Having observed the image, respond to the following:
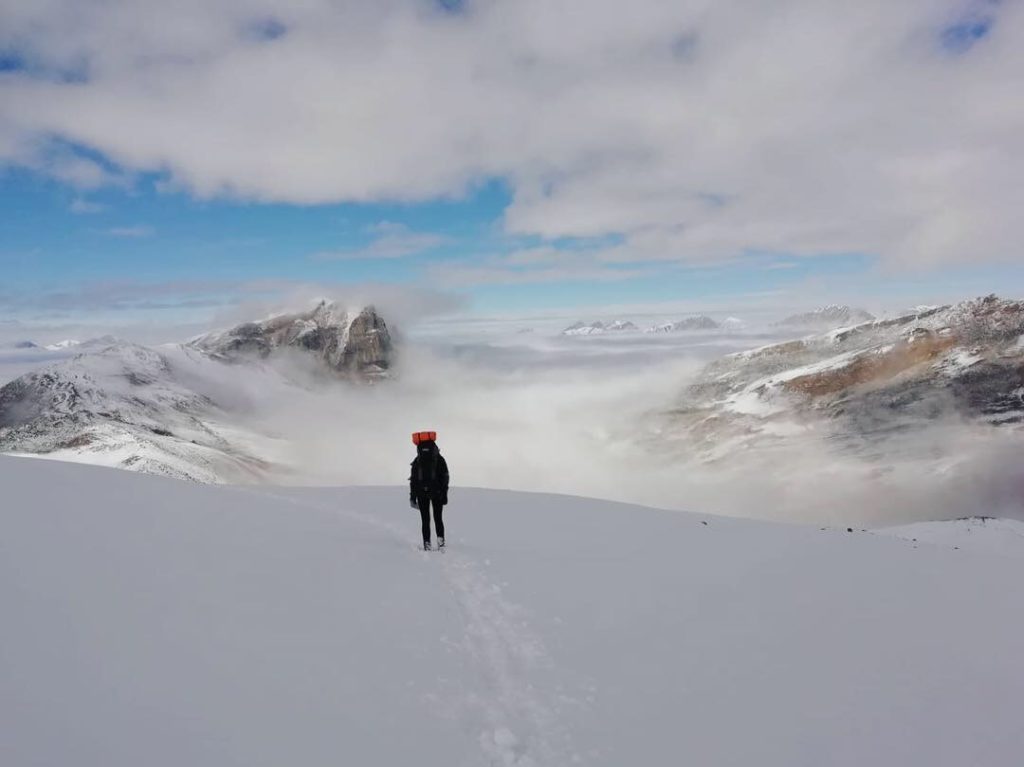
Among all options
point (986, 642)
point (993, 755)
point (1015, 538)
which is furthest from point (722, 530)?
point (1015, 538)

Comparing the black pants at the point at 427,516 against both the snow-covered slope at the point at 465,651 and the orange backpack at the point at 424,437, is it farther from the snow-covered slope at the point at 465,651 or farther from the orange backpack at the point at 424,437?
the orange backpack at the point at 424,437

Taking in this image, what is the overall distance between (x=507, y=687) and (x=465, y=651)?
3.58 ft

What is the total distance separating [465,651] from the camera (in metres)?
8.62

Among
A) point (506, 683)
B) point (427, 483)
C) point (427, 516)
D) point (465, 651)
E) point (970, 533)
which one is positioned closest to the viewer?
point (506, 683)

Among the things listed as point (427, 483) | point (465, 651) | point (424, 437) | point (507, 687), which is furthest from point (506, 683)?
point (424, 437)

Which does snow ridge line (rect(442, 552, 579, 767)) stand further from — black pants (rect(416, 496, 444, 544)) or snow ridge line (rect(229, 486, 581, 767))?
black pants (rect(416, 496, 444, 544))

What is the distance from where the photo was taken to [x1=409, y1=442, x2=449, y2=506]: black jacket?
574 inches

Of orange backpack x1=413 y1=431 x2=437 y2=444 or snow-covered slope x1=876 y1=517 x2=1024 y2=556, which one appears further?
snow-covered slope x1=876 y1=517 x2=1024 y2=556

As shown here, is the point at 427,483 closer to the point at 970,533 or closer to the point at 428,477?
the point at 428,477

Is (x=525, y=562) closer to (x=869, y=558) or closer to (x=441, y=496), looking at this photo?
(x=441, y=496)


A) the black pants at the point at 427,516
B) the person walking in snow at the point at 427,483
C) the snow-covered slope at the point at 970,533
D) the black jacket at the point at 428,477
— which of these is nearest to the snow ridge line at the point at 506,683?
the black pants at the point at 427,516

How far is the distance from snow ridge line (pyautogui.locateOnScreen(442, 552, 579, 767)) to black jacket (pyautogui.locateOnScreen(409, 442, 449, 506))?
3.23 metres

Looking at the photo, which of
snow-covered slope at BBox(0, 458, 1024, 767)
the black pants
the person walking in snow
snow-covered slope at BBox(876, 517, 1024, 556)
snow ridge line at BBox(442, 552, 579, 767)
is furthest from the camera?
snow-covered slope at BBox(876, 517, 1024, 556)

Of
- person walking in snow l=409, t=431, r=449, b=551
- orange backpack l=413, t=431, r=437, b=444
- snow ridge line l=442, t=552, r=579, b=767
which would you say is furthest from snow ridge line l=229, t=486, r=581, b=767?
orange backpack l=413, t=431, r=437, b=444
